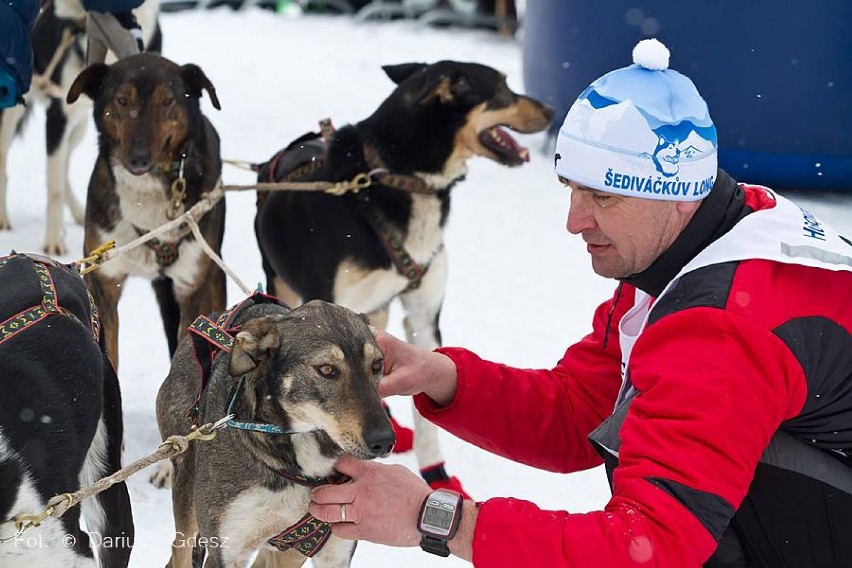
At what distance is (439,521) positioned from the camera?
195 centimetres

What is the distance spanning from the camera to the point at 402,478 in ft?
6.72

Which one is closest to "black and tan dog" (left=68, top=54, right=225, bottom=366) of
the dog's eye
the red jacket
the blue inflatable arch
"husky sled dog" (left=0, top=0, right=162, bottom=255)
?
"husky sled dog" (left=0, top=0, right=162, bottom=255)

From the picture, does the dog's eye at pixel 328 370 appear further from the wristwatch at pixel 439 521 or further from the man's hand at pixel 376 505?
the wristwatch at pixel 439 521

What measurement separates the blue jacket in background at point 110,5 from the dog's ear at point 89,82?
3.45 ft

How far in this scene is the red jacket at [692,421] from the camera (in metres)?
1.84

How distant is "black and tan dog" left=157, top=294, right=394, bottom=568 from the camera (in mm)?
2236

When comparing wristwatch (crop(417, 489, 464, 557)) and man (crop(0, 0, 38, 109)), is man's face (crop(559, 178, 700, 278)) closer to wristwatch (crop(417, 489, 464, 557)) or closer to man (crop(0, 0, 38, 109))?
wristwatch (crop(417, 489, 464, 557))

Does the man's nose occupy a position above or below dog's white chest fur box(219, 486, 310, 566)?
above

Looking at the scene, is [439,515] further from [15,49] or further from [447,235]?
[447,235]

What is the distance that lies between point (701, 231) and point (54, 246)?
14.8 feet

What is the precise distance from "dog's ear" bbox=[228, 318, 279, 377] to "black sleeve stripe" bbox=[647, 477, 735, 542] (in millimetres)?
853

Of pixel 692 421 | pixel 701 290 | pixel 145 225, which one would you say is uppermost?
pixel 701 290

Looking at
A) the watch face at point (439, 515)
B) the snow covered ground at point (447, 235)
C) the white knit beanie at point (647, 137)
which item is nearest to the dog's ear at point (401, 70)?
the snow covered ground at point (447, 235)

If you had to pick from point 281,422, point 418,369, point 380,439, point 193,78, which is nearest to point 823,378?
point 380,439
